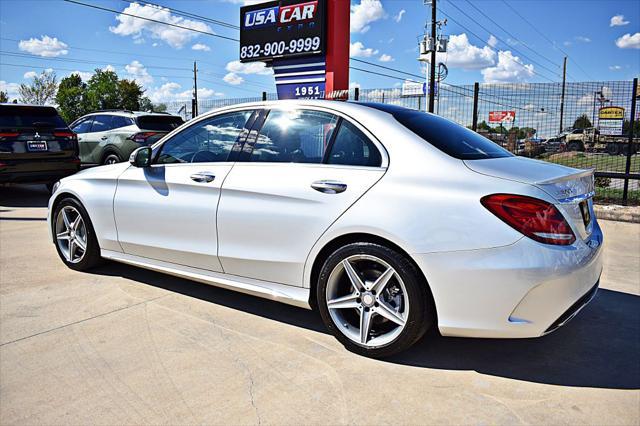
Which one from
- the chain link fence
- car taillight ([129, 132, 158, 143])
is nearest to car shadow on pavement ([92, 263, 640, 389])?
the chain link fence

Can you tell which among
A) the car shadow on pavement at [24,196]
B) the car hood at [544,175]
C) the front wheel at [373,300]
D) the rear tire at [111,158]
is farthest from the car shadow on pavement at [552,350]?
the rear tire at [111,158]

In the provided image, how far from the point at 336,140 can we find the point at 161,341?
1.74 meters

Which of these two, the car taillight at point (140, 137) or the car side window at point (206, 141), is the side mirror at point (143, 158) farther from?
the car taillight at point (140, 137)

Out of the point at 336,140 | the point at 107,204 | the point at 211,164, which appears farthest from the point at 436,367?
the point at 107,204

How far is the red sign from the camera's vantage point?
1011cm

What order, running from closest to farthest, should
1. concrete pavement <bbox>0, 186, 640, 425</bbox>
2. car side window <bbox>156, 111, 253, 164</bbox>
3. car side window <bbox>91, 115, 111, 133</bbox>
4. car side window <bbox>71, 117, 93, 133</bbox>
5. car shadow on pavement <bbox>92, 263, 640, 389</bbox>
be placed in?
concrete pavement <bbox>0, 186, 640, 425</bbox> → car shadow on pavement <bbox>92, 263, 640, 389</bbox> → car side window <bbox>156, 111, 253, 164</bbox> → car side window <bbox>91, 115, 111, 133</bbox> → car side window <bbox>71, 117, 93, 133</bbox>

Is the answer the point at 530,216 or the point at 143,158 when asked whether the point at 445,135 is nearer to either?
the point at 530,216

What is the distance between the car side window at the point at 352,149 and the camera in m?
3.12

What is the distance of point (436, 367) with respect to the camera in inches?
117

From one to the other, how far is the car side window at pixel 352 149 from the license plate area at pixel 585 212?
1226 millimetres

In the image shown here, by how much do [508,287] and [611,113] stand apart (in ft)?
27.3

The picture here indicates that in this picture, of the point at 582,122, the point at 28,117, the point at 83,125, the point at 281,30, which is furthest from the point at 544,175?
the point at 83,125

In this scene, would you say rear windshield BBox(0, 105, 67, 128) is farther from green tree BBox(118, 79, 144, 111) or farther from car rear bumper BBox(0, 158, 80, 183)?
green tree BBox(118, 79, 144, 111)

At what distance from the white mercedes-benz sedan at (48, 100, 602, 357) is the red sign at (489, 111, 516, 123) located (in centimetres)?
700
